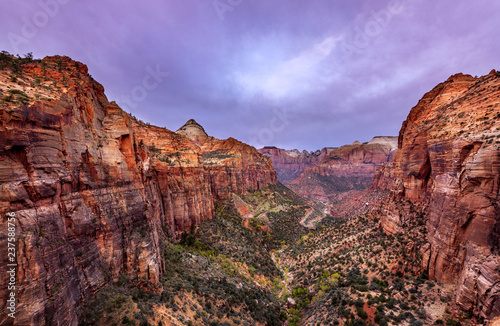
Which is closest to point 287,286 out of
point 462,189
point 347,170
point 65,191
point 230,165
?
point 462,189

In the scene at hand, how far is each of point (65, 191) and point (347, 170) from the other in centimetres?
19080

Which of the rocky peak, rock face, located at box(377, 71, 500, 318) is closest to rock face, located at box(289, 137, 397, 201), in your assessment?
the rocky peak

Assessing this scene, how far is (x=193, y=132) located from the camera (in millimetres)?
101250

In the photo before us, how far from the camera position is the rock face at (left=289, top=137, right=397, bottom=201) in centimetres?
14788

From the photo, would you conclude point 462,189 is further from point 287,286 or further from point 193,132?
point 193,132

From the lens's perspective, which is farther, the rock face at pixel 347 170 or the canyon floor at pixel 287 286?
the rock face at pixel 347 170

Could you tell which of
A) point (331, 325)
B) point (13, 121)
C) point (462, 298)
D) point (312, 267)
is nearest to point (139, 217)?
point (13, 121)

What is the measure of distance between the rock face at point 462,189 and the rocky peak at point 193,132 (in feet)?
283

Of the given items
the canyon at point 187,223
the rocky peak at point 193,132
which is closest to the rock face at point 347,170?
the rocky peak at point 193,132

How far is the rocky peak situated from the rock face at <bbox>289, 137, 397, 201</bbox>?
295 feet

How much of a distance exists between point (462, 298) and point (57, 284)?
2884 cm

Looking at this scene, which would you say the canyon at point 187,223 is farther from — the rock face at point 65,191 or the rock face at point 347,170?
the rock face at point 347,170

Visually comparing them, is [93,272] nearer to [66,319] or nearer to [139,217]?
[66,319]

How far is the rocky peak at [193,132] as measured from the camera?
96.2m
